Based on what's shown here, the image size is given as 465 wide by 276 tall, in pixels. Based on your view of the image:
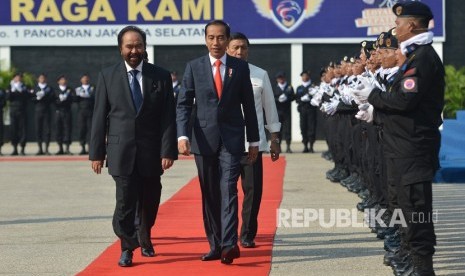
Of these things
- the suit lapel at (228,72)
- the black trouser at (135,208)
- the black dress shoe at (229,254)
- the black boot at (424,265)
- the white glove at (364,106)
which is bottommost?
the black dress shoe at (229,254)

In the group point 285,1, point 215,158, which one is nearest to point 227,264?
point 215,158

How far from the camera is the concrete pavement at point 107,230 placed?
10023 millimetres

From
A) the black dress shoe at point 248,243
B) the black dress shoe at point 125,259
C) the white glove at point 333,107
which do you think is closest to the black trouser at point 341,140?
the white glove at point 333,107

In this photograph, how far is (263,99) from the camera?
37.5 ft

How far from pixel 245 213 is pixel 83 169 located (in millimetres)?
12017

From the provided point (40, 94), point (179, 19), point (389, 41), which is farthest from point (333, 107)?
point (179, 19)

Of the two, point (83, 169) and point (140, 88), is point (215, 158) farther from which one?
point (83, 169)

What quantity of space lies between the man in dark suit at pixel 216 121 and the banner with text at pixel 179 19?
23840 millimetres

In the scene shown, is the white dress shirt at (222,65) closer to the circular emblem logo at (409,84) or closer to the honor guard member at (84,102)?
the circular emblem logo at (409,84)

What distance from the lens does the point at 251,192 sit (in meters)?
11.5

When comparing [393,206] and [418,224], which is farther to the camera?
[393,206]

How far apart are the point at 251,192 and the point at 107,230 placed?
1.96m

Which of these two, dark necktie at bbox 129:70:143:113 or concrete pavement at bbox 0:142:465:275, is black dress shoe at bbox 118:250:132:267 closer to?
concrete pavement at bbox 0:142:465:275

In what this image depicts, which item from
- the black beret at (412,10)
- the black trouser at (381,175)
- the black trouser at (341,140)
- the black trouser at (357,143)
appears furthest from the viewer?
the black trouser at (341,140)
